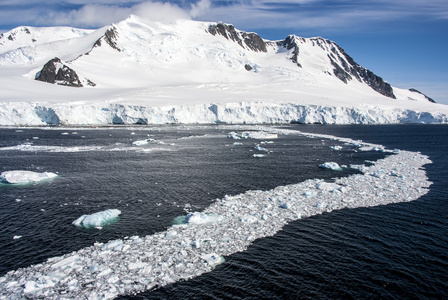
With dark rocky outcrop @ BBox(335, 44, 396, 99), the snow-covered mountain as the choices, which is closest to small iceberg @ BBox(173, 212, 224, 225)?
the snow-covered mountain

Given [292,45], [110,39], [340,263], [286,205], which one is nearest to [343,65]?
[292,45]

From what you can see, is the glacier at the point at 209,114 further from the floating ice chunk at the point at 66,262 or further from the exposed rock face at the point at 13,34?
the exposed rock face at the point at 13,34

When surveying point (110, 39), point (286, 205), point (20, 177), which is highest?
point (110, 39)

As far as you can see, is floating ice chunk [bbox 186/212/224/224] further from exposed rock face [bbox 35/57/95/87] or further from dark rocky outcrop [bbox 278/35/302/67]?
dark rocky outcrop [bbox 278/35/302/67]

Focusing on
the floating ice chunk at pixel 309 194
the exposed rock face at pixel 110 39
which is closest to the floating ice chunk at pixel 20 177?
the floating ice chunk at pixel 309 194

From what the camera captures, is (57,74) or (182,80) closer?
(57,74)

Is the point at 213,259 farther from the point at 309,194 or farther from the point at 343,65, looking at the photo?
the point at 343,65

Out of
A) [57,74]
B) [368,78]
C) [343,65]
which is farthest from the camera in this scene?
[368,78]
